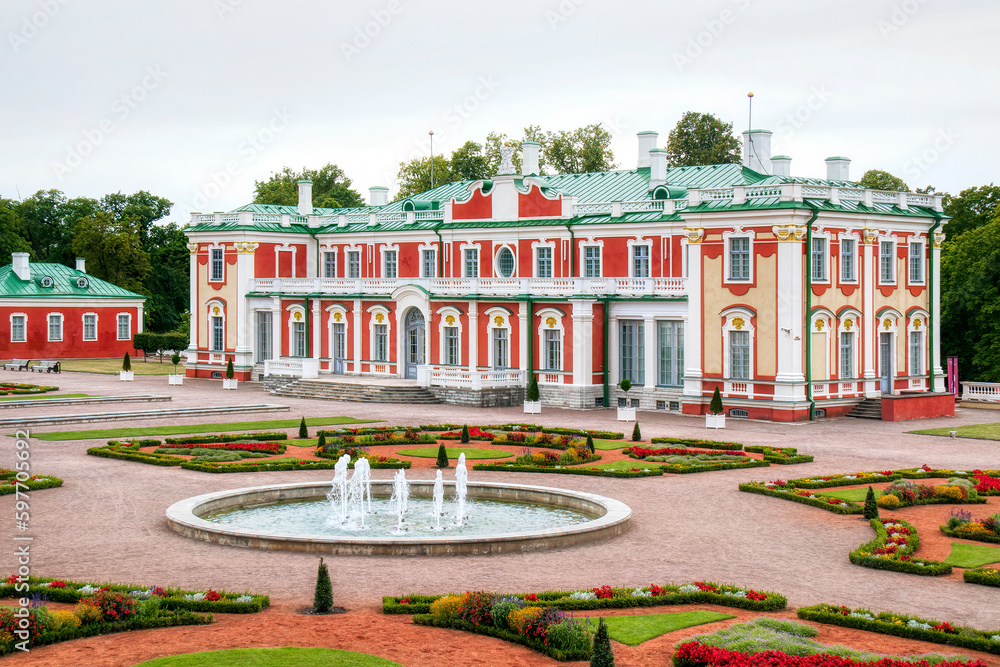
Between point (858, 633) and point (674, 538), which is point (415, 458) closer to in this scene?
point (674, 538)

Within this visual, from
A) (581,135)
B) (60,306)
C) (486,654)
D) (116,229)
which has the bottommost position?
(486,654)

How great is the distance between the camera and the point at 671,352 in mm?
43562

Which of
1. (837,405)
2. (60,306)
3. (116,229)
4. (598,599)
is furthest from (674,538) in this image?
(116,229)

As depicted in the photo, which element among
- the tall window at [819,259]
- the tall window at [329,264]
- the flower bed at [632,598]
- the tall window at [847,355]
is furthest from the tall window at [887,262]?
the flower bed at [632,598]

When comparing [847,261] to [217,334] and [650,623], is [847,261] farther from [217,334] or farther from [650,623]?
[217,334]

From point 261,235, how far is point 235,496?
35562 millimetres

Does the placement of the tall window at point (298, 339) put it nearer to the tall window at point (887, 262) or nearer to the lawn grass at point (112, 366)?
the lawn grass at point (112, 366)

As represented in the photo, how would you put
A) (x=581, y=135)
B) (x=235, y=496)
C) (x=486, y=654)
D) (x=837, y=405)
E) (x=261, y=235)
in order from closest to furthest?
(x=486, y=654), (x=235, y=496), (x=837, y=405), (x=261, y=235), (x=581, y=135)

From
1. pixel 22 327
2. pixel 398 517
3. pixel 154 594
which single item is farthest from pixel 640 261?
pixel 22 327

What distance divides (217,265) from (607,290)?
74.9 ft

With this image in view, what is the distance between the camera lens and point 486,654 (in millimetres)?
13984

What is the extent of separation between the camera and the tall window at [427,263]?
2162 inches

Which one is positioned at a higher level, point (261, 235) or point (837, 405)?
point (261, 235)

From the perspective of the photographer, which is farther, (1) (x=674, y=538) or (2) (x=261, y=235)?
(2) (x=261, y=235)
